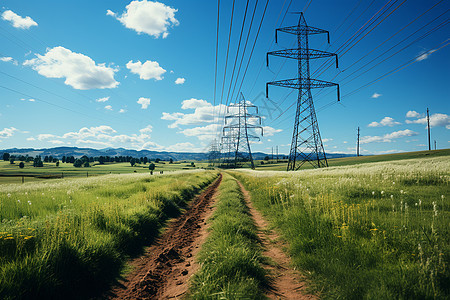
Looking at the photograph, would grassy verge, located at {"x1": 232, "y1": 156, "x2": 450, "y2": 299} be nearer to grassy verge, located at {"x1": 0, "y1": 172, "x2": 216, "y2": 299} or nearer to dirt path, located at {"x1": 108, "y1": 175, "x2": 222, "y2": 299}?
dirt path, located at {"x1": 108, "y1": 175, "x2": 222, "y2": 299}

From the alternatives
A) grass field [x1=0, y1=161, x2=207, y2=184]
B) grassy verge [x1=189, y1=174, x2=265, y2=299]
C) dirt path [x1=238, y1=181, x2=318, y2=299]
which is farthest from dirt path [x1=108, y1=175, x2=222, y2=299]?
grass field [x1=0, y1=161, x2=207, y2=184]

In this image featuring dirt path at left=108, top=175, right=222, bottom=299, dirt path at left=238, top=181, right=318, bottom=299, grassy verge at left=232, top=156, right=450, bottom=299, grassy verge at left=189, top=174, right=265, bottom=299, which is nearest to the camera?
grassy verge at left=232, top=156, right=450, bottom=299

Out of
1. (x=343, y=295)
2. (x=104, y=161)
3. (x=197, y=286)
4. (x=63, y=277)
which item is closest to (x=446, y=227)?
(x=343, y=295)

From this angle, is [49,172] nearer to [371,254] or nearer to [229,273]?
[229,273]

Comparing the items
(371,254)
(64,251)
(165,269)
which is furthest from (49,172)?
(371,254)

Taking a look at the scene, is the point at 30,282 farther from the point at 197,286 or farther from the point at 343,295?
the point at 343,295

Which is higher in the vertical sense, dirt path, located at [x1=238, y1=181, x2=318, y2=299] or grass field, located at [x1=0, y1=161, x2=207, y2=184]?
dirt path, located at [x1=238, y1=181, x2=318, y2=299]

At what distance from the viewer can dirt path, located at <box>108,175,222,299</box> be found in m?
4.28

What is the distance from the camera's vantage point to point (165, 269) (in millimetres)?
5262

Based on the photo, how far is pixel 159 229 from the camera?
884cm

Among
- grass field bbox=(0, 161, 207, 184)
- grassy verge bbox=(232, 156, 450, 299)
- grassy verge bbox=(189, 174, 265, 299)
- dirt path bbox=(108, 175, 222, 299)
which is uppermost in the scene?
grassy verge bbox=(232, 156, 450, 299)

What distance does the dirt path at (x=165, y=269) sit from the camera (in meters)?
4.28

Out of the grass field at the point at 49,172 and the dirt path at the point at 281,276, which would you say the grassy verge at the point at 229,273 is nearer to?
the dirt path at the point at 281,276

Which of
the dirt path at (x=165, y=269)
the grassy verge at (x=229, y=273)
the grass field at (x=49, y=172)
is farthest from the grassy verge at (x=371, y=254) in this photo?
the grass field at (x=49, y=172)
